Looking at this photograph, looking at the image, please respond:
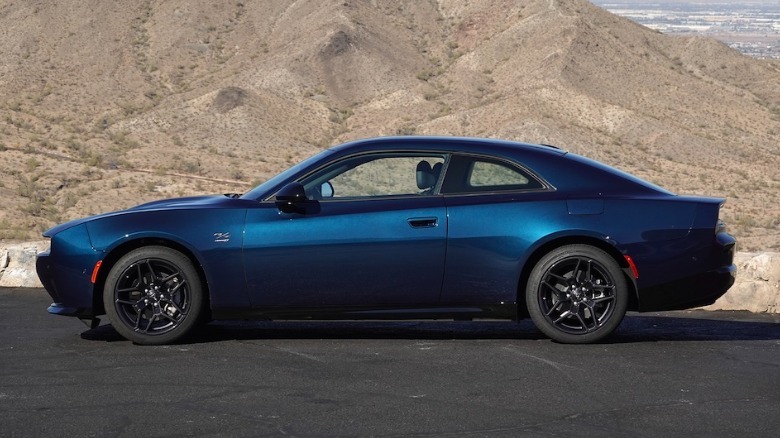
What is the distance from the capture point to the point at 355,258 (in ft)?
26.5

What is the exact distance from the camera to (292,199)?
26.3ft

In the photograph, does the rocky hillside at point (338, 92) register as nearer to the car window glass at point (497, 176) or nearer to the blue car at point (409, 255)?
the blue car at point (409, 255)

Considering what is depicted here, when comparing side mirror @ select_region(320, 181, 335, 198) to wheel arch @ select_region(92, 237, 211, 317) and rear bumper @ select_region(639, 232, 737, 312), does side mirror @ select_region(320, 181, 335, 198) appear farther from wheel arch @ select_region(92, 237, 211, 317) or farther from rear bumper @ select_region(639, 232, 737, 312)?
rear bumper @ select_region(639, 232, 737, 312)

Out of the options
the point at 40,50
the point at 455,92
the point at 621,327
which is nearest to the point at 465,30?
the point at 455,92

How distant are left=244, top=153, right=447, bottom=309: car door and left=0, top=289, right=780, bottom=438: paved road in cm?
34

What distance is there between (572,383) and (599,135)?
4697 cm

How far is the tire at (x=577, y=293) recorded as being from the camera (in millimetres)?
8133

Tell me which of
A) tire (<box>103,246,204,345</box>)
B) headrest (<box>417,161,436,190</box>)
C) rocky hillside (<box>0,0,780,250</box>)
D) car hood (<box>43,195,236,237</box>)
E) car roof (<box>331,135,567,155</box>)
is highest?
rocky hillside (<box>0,0,780,250</box>)

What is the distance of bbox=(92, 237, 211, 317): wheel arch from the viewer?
8.23 meters

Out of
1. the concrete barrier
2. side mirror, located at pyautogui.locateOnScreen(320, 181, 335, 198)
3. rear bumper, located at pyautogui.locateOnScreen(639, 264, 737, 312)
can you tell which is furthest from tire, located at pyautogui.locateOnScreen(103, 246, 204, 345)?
the concrete barrier

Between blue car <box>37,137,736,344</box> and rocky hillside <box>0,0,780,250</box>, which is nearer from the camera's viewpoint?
blue car <box>37,137,736,344</box>

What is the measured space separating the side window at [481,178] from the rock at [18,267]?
4631 mm

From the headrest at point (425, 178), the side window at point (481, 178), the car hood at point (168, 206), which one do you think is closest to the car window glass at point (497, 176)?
the side window at point (481, 178)

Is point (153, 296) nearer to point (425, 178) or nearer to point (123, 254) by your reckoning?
point (123, 254)
